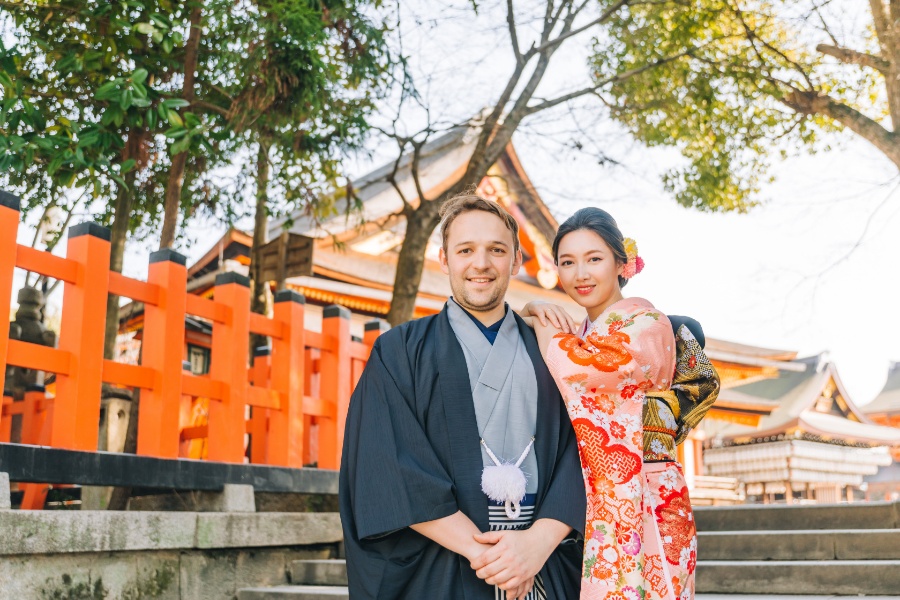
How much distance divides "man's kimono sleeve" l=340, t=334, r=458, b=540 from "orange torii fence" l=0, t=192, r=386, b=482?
6.55 ft

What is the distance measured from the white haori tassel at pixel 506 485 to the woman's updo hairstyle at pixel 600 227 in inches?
28.7

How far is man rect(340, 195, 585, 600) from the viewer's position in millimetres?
2121

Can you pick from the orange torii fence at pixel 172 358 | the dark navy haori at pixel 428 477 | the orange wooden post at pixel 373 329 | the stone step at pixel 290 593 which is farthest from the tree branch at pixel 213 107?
the dark navy haori at pixel 428 477

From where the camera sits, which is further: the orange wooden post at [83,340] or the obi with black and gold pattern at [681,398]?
the orange wooden post at [83,340]

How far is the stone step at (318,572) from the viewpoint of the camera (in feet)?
15.0

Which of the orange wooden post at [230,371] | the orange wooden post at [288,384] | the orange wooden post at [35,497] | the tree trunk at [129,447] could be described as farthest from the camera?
the orange wooden post at [35,497]

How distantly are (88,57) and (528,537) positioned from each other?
3.51m

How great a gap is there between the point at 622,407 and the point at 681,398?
40cm

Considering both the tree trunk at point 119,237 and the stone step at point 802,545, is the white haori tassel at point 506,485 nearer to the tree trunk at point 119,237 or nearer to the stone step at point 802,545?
the stone step at point 802,545

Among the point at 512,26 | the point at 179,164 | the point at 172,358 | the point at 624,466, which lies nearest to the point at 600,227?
the point at 624,466

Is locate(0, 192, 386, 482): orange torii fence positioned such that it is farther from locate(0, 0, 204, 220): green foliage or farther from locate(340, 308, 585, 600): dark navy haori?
locate(340, 308, 585, 600): dark navy haori

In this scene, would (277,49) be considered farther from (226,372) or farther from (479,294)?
(479,294)

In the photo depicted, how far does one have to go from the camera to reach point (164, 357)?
4.28 meters

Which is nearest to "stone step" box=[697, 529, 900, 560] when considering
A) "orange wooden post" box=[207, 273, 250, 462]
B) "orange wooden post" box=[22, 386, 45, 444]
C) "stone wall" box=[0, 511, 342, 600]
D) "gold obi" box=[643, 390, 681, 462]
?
"stone wall" box=[0, 511, 342, 600]
